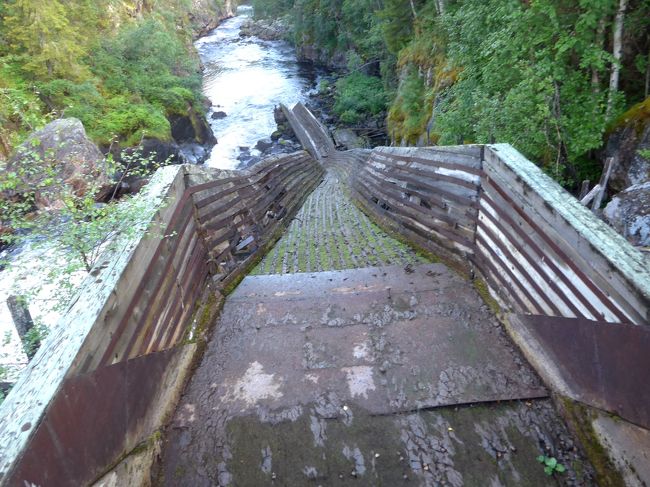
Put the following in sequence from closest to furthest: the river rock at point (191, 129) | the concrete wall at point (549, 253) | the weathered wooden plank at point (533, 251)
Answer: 1. the concrete wall at point (549, 253)
2. the weathered wooden plank at point (533, 251)
3. the river rock at point (191, 129)

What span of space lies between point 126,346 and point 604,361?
2590 mm

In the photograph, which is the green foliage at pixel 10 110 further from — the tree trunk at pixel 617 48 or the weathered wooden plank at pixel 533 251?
the tree trunk at pixel 617 48

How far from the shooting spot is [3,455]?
1404 millimetres

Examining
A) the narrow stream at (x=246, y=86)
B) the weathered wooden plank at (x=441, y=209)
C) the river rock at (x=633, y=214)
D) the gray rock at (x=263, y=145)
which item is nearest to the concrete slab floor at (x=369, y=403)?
the weathered wooden plank at (x=441, y=209)

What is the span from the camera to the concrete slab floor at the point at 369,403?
2.28 metres

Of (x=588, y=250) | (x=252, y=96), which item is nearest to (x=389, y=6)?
(x=252, y=96)

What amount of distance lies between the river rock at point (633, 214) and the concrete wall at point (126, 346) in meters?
4.46

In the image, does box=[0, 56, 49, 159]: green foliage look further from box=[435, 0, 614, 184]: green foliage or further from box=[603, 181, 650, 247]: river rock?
box=[603, 181, 650, 247]: river rock

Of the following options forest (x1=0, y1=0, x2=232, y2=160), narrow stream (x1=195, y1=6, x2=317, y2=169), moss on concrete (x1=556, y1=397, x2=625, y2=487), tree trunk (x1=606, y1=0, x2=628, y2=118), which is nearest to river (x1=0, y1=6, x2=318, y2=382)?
narrow stream (x1=195, y1=6, x2=317, y2=169)

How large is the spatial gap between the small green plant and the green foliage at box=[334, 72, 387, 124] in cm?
2540

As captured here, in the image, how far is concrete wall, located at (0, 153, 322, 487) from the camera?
158cm

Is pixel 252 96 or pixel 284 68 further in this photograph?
pixel 284 68

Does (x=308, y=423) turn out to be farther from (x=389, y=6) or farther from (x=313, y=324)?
(x=389, y=6)

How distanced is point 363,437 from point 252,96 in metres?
34.1
